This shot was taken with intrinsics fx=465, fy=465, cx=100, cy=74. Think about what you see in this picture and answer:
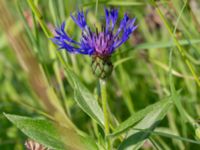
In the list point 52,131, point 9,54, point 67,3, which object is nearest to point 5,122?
point 67,3

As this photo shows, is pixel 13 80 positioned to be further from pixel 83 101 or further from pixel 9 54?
pixel 83 101

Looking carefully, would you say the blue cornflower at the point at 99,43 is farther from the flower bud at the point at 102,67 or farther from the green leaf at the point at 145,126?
the green leaf at the point at 145,126

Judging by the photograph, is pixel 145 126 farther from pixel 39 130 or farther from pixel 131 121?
pixel 39 130

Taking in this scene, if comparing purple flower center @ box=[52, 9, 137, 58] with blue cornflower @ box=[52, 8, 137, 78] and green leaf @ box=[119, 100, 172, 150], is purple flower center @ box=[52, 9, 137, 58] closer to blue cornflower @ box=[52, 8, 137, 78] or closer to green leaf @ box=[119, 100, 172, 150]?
blue cornflower @ box=[52, 8, 137, 78]

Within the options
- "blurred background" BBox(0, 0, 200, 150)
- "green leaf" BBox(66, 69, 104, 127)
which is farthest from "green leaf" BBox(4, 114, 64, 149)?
"blurred background" BBox(0, 0, 200, 150)

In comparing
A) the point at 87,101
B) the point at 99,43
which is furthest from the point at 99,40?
the point at 87,101

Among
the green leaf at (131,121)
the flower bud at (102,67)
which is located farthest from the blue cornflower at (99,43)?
the green leaf at (131,121)
